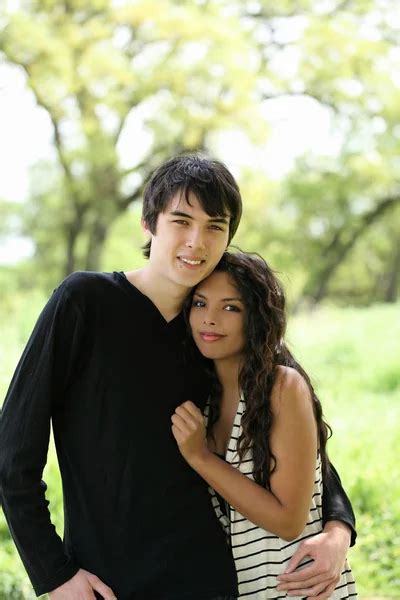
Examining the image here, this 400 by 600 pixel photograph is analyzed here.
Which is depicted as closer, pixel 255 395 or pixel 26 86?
pixel 255 395

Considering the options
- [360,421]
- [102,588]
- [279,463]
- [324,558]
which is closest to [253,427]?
[279,463]

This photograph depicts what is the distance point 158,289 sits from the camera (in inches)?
71.1

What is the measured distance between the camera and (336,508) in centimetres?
197

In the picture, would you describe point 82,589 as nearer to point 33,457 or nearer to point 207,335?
point 33,457

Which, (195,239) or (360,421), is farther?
(360,421)

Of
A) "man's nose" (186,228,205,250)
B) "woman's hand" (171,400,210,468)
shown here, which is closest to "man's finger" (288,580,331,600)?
"woman's hand" (171,400,210,468)

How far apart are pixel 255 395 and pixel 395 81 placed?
15067 mm

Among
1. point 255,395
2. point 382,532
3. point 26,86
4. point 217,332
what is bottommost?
point 382,532

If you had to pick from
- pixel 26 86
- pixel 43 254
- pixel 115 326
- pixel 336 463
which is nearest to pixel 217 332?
pixel 115 326

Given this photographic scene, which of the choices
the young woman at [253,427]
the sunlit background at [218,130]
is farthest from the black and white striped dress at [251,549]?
the sunlit background at [218,130]

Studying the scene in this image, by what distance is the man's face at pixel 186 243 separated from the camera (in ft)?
5.80

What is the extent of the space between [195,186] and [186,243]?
4.8 inches

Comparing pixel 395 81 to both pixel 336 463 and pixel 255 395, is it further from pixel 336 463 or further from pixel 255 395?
pixel 255 395

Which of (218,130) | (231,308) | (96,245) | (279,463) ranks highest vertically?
(218,130)
